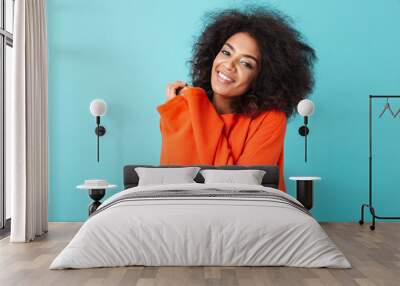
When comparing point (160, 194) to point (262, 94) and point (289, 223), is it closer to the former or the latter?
point (289, 223)

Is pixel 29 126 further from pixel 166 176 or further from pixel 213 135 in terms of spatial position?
pixel 213 135

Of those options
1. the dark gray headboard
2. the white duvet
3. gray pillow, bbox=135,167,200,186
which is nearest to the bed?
the white duvet

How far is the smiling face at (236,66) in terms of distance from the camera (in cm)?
659

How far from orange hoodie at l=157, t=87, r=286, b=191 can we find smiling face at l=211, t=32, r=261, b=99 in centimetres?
25

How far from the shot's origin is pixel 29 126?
19.0 feet

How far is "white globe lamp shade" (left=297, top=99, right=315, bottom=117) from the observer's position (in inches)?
259

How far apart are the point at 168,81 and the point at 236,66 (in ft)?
2.89

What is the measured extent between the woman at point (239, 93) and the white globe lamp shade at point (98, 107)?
2.21 ft

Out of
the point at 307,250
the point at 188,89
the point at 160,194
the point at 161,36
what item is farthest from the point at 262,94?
the point at 307,250

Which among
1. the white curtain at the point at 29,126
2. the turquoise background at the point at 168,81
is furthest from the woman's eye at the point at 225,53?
the white curtain at the point at 29,126

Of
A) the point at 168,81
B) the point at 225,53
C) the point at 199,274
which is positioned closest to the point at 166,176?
the point at 168,81

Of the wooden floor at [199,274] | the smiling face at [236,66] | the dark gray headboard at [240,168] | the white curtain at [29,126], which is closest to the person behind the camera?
the wooden floor at [199,274]

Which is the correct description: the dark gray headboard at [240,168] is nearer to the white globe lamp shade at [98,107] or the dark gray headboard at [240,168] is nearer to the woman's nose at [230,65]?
the white globe lamp shade at [98,107]

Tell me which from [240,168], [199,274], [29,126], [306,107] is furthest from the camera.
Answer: [306,107]
